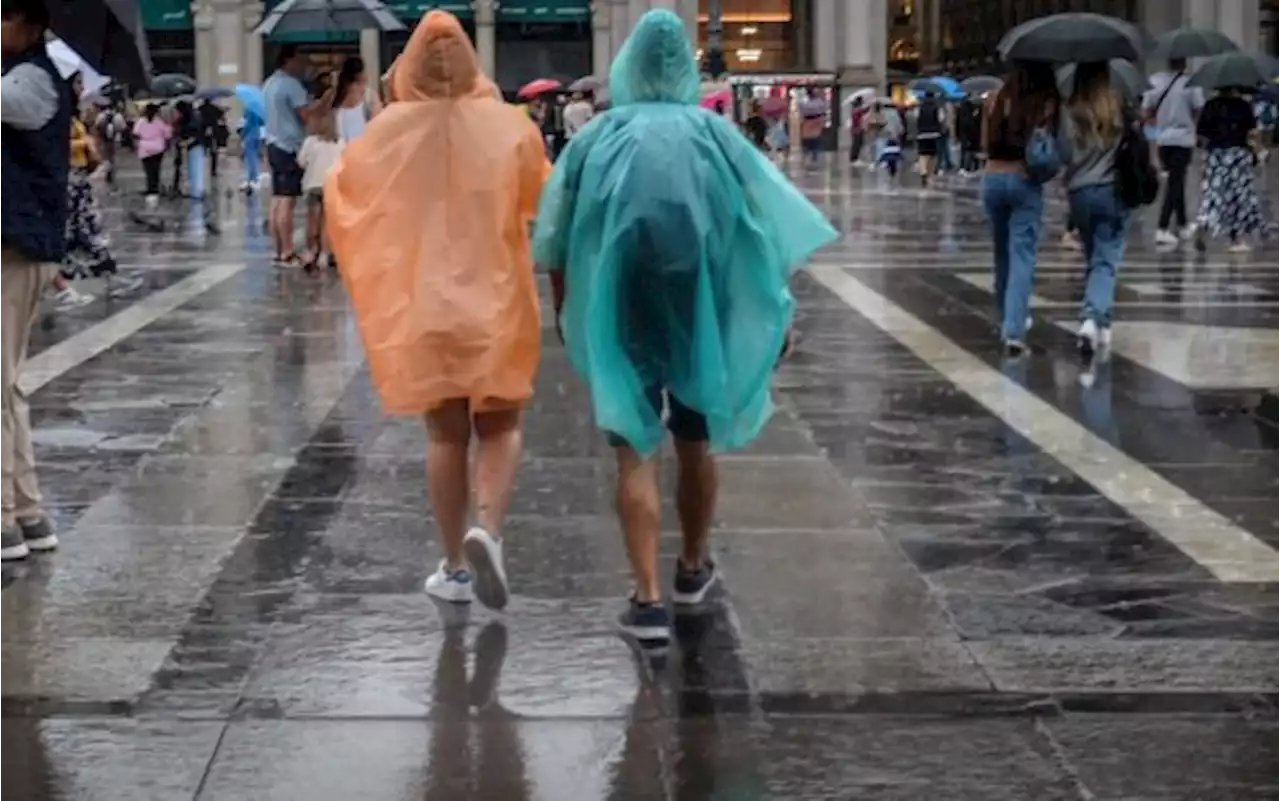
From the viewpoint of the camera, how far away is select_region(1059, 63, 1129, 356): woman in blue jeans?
1234 centimetres

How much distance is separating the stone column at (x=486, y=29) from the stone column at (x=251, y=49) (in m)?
6.45

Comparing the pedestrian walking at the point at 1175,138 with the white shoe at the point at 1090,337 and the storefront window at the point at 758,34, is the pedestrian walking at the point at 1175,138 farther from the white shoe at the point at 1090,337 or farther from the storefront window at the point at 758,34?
the storefront window at the point at 758,34

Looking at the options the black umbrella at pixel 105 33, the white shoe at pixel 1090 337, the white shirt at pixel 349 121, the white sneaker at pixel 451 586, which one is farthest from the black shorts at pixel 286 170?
the white sneaker at pixel 451 586

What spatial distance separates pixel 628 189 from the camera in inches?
240

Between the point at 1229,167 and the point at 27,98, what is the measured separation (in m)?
15.0

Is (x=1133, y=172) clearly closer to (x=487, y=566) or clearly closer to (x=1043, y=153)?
(x=1043, y=153)

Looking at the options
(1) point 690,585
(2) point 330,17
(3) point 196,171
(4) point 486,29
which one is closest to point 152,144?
(3) point 196,171

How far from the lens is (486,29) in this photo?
210 ft

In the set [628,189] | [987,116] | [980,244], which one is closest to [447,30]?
[628,189]

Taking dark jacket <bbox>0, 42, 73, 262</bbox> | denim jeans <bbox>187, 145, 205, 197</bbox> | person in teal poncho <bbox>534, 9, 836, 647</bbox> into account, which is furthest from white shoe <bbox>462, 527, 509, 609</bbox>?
denim jeans <bbox>187, 145, 205, 197</bbox>

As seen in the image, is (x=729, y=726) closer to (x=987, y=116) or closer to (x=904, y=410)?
(x=904, y=410)

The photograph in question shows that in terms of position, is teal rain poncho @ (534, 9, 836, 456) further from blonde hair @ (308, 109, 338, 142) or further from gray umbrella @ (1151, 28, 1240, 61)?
gray umbrella @ (1151, 28, 1240, 61)

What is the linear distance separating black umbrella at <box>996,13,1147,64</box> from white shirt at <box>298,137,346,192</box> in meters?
6.29

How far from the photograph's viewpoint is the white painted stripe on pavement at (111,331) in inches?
471
